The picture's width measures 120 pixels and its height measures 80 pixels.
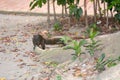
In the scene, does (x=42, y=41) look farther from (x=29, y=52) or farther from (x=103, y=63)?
(x=103, y=63)

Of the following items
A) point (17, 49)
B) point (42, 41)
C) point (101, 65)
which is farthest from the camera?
point (17, 49)

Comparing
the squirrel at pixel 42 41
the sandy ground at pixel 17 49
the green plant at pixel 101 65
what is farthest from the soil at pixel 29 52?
the squirrel at pixel 42 41

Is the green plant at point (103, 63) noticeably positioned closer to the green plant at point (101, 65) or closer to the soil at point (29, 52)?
the green plant at point (101, 65)

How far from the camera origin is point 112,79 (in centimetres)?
559

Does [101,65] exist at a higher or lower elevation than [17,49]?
higher

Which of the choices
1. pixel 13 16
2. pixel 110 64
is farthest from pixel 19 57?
pixel 13 16

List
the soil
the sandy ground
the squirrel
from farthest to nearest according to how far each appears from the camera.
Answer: the squirrel < the sandy ground < the soil

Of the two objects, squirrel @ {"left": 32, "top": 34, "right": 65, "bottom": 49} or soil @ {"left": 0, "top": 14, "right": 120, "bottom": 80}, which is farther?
squirrel @ {"left": 32, "top": 34, "right": 65, "bottom": 49}

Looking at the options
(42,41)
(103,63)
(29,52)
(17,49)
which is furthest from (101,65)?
(17,49)

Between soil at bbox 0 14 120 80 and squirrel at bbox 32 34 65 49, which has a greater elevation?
squirrel at bbox 32 34 65 49

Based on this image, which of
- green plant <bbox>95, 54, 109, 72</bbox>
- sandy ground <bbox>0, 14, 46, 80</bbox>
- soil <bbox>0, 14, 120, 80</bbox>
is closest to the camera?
green plant <bbox>95, 54, 109, 72</bbox>

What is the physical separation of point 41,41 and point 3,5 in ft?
33.1

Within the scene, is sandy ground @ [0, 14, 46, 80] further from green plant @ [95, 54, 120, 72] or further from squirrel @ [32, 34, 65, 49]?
green plant @ [95, 54, 120, 72]

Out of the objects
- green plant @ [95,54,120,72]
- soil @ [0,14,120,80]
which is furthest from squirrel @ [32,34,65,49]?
green plant @ [95,54,120,72]
